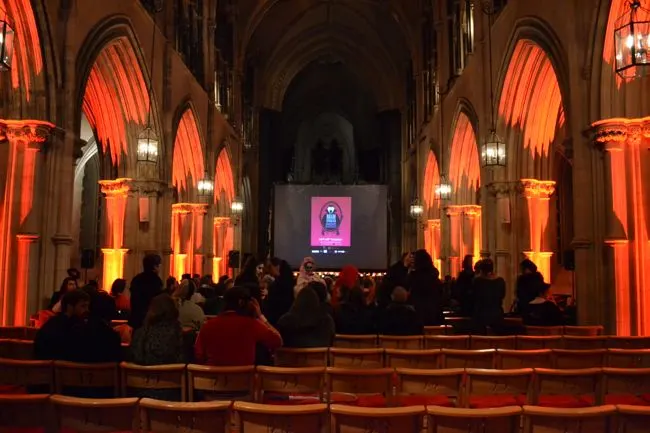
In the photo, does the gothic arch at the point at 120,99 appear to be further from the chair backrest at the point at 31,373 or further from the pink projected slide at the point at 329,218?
the pink projected slide at the point at 329,218

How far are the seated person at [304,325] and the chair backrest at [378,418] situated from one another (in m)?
2.69

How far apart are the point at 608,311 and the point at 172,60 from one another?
45.7ft

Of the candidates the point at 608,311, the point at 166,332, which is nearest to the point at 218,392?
the point at 166,332

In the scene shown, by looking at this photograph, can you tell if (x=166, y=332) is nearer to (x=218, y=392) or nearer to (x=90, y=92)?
(x=218, y=392)

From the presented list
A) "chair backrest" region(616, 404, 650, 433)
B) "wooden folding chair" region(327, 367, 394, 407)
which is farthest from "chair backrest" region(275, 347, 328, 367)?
"chair backrest" region(616, 404, 650, 433)

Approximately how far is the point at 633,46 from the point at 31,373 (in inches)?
314

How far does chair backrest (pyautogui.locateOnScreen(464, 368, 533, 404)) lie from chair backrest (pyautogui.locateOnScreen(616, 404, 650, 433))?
51.5 inches

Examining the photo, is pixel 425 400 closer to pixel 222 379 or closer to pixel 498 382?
pixel 498 382

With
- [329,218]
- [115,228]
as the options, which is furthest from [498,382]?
[329,218]

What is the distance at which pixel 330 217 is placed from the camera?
3080 cm

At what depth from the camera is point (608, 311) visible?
10.5 m

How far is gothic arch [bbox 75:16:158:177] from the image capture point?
15.6 metres

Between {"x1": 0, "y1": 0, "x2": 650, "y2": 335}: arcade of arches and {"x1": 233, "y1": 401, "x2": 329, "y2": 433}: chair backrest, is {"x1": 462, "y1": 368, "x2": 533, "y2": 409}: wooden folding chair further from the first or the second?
{"x1": 0, "y1": 0, "x2": 650, "y2": 335}: arcade of arches

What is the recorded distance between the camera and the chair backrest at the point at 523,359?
18.2 ft
